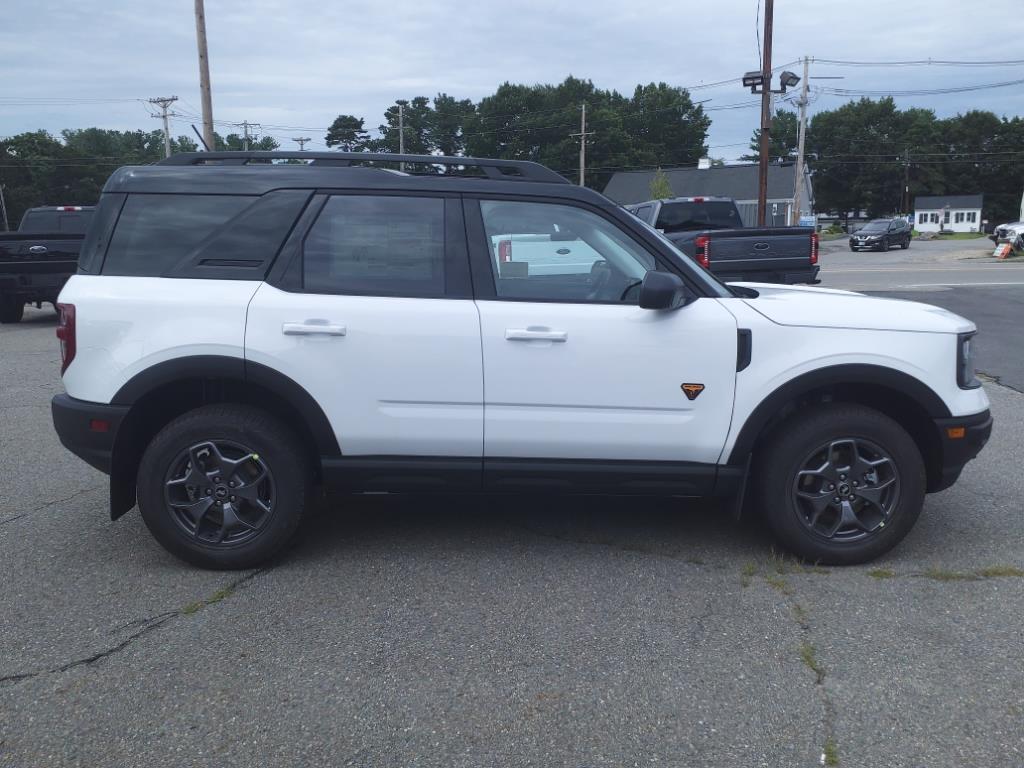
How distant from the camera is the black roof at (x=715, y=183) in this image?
229 feet

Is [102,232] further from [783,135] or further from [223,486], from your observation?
[783,135]

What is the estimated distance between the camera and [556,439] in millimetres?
4105

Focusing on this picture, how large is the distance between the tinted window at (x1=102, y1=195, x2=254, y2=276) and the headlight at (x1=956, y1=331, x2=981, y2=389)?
336 cm

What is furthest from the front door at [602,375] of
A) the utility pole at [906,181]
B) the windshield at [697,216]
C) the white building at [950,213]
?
the utility pole at [906,181]

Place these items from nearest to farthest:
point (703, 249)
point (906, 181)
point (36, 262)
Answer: point (703, 249) → point (36, 262) → point (906, 181)

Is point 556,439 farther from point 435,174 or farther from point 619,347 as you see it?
point 435,174

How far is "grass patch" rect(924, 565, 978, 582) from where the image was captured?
13.4ft

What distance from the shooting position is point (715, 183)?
70.7 meters

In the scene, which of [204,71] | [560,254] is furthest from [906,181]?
[560,254]

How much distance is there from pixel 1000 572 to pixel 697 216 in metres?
13.1

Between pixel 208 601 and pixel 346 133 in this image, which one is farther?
pixel 346 133

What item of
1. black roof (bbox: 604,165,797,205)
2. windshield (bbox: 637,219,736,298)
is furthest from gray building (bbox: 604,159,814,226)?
windshield (bbox: 637,219,736,298)

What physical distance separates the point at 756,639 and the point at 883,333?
155 centimetres

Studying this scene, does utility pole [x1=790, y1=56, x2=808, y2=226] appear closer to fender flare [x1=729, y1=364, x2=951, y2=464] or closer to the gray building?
the gray building
